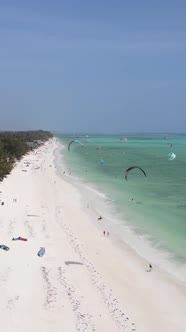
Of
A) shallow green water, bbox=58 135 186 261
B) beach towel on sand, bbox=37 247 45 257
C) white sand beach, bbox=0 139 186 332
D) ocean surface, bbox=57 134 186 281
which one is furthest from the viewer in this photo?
shallow green water, bbox=58 135 186 261

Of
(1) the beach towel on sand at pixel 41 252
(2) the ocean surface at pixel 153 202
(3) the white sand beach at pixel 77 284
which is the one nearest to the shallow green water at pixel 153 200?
(2) the ocean surface at pixel 153 202

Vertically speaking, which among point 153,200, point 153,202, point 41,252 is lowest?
point 41,252

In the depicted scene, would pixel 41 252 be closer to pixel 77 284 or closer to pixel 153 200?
pixel 77 284

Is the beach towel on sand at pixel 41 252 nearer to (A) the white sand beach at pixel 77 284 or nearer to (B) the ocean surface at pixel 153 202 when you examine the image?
(A) the white sand beach at pixel 77 284

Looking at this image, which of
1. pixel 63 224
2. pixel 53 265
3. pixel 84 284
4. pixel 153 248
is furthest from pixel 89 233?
pixel 84 284

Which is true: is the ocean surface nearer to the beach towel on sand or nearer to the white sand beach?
the white sand beach

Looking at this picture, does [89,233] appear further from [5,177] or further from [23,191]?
[5,177]

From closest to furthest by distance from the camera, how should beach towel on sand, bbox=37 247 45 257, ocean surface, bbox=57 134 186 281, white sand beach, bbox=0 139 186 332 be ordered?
white sand beach, bbox=0 139 186 332, beach towel on sand, bbox=37 247 45 257, ocean surface, bbox=57 134 186 281

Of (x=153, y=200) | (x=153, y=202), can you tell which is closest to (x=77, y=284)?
(x=153, y=202)

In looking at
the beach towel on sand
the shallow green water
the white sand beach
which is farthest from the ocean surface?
the beach towel on sand

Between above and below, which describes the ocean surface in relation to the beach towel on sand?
above
